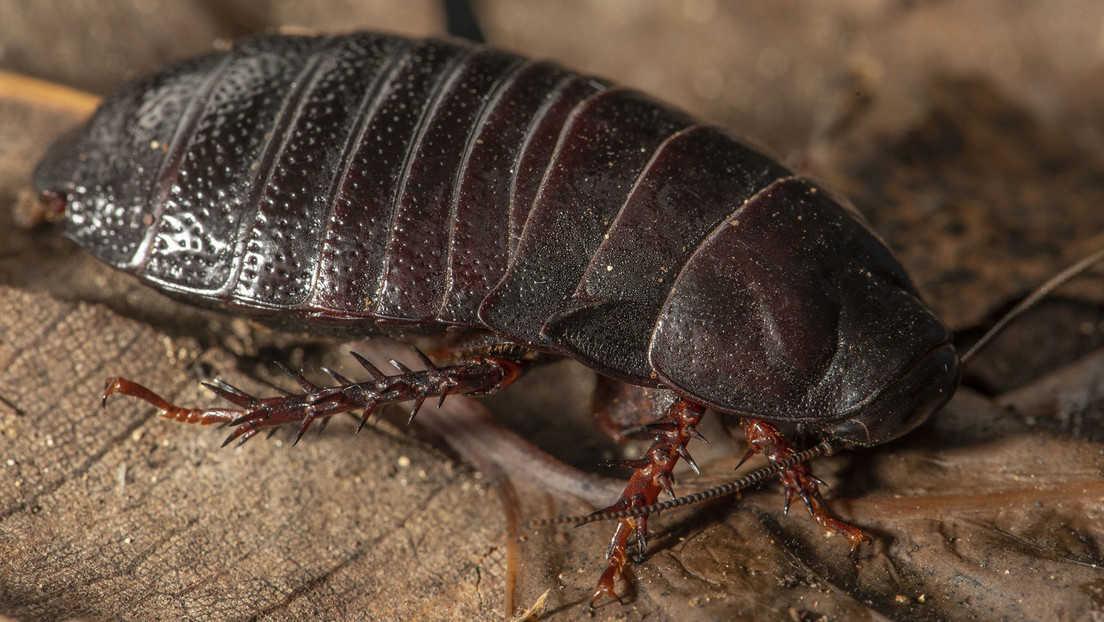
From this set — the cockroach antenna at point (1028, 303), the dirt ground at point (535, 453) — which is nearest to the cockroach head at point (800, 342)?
the dirt ground at point (535, 453)

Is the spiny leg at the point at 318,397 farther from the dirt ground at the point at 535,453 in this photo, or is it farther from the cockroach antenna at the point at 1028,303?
the cockroach antenna at the point at 1028,303

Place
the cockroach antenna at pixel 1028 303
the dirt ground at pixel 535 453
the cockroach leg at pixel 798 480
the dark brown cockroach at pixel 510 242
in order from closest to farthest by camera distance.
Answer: the dirt ground at pixel 535 453 → the cockroach leg at pixel 798 480 → the dark brown cockroach at pixel 510 242 → the cockroach antenna at pixel 1028 303

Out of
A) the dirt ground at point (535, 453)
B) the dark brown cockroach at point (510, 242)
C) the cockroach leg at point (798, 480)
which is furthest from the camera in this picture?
the dark brown cockroach at point (510, 242)

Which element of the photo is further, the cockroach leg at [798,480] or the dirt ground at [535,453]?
the cockroach leg at [798,480]

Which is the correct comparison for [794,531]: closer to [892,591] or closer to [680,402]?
[892,591]

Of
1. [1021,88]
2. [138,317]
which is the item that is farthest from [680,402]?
[1021,88]

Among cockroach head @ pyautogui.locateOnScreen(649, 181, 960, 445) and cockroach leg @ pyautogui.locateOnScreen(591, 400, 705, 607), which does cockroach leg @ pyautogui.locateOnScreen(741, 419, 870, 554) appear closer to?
cockroach head @ pyautogui.locateOnScreen(649, 181, 960, 445)
